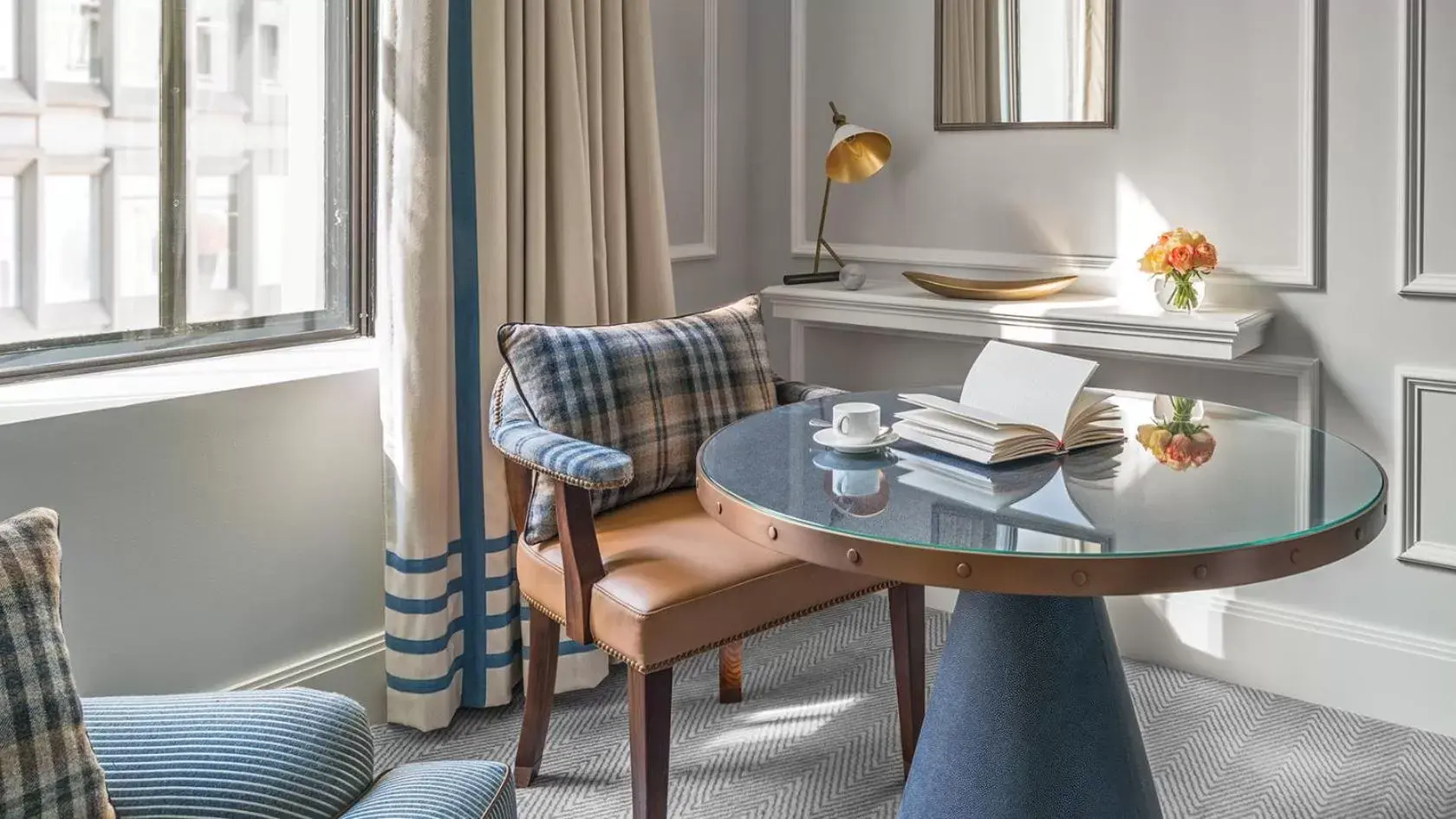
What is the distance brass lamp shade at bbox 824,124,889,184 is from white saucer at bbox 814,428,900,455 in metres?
1.51

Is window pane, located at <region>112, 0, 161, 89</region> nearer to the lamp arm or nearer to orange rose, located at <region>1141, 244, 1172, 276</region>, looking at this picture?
the lamp arm

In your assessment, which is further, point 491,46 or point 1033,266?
point 1033,266

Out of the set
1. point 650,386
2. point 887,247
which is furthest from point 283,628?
point 887,247

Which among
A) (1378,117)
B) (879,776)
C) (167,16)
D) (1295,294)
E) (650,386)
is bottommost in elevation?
(879,776)

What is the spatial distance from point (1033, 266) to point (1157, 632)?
39.5 inches

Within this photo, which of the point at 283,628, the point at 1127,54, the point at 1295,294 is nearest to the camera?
the point at 283,628

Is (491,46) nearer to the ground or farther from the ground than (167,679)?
farther from the ground

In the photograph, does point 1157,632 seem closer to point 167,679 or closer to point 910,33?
point 910,33

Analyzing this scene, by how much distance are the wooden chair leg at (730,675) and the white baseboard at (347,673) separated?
2.58 ft

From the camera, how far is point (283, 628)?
263 centimetres

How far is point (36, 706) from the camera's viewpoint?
1.17 metres

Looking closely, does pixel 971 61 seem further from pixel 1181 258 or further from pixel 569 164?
pixel 569 164

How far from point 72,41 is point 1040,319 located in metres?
2.16

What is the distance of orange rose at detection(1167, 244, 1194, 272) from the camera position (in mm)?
2801
